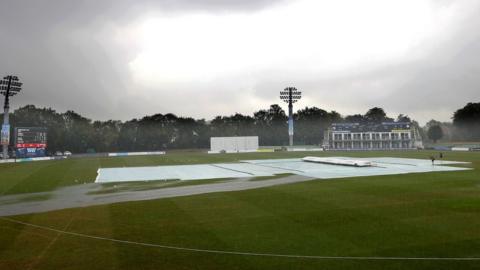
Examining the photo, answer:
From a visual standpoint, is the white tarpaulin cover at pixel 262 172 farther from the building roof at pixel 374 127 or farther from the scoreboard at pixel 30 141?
the building roof at pixel 374 127

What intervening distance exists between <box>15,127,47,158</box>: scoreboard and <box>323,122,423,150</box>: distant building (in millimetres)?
79205

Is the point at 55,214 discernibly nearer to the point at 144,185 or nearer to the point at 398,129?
the point at 144,185

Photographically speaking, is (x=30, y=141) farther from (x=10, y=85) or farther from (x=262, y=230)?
(x=262, y=230)

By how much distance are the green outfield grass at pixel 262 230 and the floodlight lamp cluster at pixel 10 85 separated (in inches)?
3021

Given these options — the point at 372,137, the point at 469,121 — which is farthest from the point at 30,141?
the point at 469,121

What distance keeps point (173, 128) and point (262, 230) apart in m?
155

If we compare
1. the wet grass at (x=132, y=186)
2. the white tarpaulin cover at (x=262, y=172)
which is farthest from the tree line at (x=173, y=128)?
the wet grass at (x=132, y=186)

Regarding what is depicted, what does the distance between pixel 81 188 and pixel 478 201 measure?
1071 inches

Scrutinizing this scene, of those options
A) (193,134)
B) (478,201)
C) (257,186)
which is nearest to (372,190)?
(478,201)

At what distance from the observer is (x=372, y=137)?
433 feet

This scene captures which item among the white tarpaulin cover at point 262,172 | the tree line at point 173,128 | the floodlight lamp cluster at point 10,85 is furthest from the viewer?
the tree line at point 173,128

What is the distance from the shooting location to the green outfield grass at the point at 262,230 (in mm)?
12055

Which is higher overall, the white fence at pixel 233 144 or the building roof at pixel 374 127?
the building roof at pixel 374 127

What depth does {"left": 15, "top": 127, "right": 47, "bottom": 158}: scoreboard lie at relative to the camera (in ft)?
307
